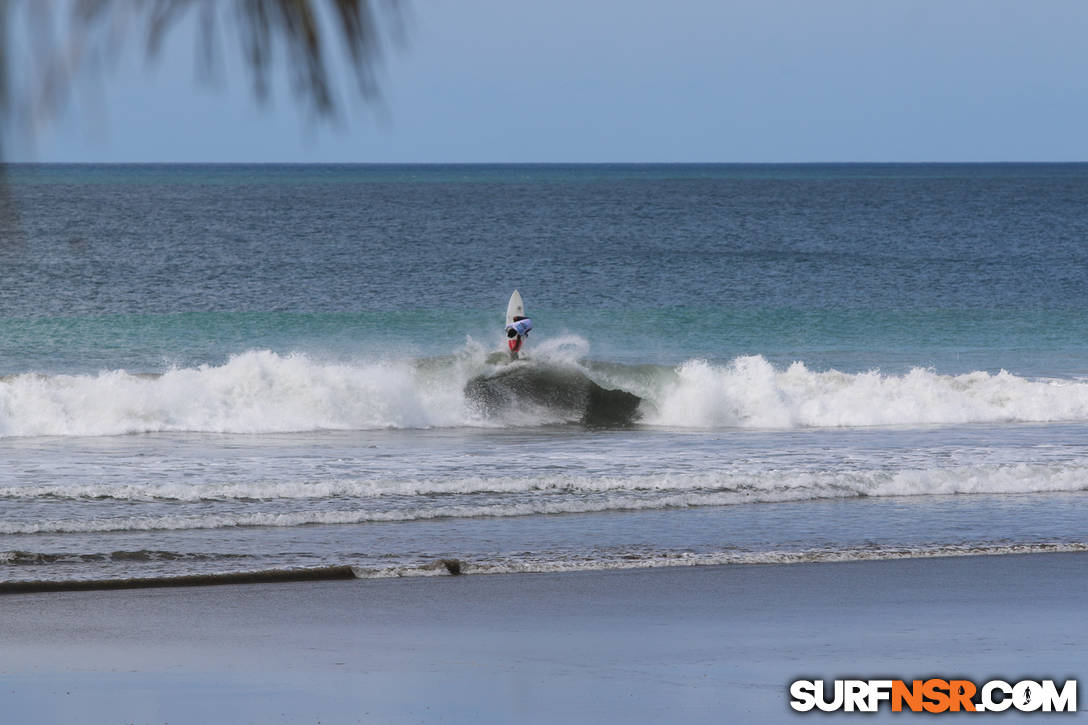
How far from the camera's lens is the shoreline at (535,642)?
6723 mm

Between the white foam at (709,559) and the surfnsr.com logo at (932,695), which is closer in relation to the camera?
the surfnsr.com logo at (932,695)

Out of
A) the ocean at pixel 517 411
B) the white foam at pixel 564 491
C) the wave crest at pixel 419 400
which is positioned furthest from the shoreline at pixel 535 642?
the wave crest at pixel 419 400

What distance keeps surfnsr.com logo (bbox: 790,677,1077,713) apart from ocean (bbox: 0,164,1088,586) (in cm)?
332

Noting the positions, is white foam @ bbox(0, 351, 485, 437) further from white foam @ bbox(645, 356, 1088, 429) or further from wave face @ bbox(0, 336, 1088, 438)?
white foam @ bbox(645, 356, 1088, 429)

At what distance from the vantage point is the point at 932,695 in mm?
6805

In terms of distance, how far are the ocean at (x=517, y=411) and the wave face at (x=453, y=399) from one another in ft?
0.20

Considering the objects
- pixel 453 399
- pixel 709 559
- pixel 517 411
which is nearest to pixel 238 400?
pixel 453 399

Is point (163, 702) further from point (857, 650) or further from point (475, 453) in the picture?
point (475, 453)

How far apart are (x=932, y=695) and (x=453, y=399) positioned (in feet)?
46.8

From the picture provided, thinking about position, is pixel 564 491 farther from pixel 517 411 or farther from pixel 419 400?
pixel 419 400

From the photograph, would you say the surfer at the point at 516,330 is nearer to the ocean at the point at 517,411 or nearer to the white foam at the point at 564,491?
the ocean at the point at 517,411

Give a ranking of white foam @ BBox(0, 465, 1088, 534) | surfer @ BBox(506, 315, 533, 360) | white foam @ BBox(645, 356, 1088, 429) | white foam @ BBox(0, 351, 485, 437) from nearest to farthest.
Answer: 1. white foam @ BBox(0, 465, 1088, 534)
2. white foam @ BBox(0, 351, 485, 437)
3. white foam @ BBox(645, 356, 1088, 429)
4. surfer @ BBox(506, 315, 533, 360)

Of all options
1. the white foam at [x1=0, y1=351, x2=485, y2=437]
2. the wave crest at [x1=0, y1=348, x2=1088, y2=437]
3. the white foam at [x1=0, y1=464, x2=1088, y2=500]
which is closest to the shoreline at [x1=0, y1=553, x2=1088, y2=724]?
the white foam at [x1=0, y1=464, x2=1088, y2=500]

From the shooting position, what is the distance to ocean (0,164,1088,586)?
11.0 meters
